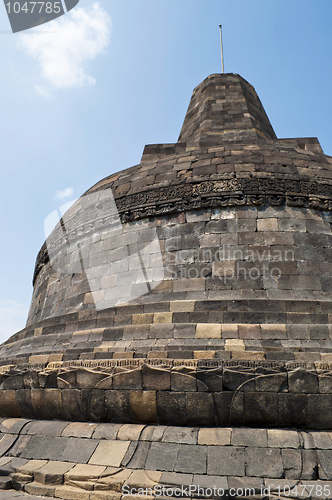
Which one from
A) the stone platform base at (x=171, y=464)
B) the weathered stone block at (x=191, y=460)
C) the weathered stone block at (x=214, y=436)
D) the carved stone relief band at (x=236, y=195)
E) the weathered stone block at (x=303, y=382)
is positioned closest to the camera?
the stone platform base at (x=171, y=464)

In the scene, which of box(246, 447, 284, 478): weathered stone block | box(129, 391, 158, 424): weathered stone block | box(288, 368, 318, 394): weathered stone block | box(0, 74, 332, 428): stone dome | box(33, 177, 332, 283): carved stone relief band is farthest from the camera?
box(33, 177, 332, 283): carved stone relief band

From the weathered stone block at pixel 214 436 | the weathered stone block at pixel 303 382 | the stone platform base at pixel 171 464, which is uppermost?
the weathered stone block at pixel 303 382

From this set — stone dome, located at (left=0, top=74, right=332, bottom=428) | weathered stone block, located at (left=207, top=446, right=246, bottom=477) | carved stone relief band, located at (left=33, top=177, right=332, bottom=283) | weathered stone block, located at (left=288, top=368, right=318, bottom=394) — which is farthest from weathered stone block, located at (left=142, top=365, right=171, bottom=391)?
carved stone relief band, located at (left=33, top=177, right=332, bottom=283)

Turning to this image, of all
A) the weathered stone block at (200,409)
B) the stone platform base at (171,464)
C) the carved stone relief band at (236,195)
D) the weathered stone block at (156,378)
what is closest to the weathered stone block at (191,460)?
the stone platform base at (171,464)

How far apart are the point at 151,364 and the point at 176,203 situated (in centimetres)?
368

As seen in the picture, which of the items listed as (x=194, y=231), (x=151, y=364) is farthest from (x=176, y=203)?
(x=151, y=364)

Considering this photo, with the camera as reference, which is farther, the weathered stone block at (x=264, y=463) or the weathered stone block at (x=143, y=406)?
the weathered stone block at (x=143, y=406)

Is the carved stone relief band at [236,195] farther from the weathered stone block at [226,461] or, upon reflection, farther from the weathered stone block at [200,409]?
the weathered stone block at [226,461]

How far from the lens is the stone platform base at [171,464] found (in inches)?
174

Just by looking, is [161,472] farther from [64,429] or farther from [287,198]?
[287,198]

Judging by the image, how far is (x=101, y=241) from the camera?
866 cm

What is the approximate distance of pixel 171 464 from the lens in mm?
4797

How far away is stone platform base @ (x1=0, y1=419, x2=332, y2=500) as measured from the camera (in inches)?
174

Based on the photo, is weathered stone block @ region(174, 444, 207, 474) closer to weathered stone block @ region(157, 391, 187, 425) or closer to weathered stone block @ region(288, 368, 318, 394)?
weathered stone block @ region(157, 391, 187, 425)
